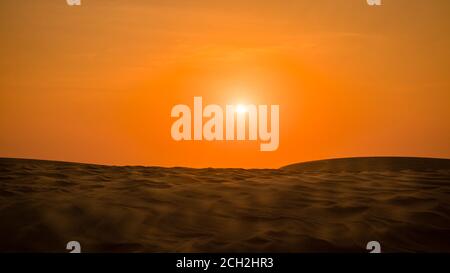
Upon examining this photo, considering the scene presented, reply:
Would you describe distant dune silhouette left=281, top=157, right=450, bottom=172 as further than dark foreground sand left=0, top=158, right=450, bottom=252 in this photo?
Yes

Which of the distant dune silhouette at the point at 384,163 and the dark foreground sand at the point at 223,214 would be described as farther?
the distant dune silhouette at the point at 384,163

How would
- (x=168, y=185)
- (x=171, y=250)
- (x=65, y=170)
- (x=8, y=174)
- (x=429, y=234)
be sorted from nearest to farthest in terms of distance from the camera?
(x=171, y=250)
(x=429, y=234)
(x=168, y=185)
(x=8, y=174)
(x=65, y=170)

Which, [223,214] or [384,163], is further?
[384,163]

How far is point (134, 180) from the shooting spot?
307 inches

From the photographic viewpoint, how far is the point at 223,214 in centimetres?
552

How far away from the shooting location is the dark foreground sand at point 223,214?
461 cm

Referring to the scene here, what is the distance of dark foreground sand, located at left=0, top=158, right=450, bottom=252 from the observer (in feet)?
15.1
